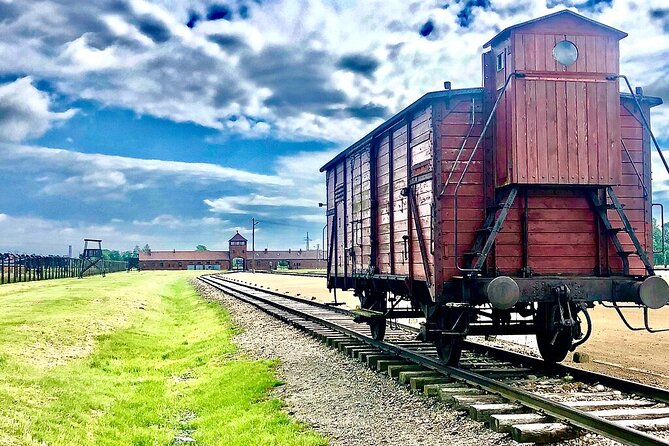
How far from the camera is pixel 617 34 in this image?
391 inches

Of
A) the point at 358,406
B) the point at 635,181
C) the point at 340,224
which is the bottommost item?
the point at 358,406

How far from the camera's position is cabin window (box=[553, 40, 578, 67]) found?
976cm

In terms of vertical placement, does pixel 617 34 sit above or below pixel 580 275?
above

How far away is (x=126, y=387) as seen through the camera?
12680 millimetres

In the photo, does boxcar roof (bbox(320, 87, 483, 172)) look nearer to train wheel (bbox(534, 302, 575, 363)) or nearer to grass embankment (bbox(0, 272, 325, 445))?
train wheel (bbox(534, 302, 575, 363))

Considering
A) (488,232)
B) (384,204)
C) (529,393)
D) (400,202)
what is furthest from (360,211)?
(529,393)

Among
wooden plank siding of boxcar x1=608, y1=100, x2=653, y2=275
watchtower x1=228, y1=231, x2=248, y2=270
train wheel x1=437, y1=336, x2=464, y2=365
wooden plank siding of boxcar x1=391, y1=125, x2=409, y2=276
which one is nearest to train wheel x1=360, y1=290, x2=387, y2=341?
wooden plank siding of boxcar x1=391, y1=125, x2=409, y2=276

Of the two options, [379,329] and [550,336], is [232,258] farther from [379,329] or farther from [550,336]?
[550,336]

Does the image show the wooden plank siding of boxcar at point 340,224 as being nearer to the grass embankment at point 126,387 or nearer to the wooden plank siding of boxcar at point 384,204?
the wooden plank siding of boxcar at point 384,204

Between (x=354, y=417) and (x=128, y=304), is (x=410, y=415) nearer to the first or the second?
(x=354, y=417)

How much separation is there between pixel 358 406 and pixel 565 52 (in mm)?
5714

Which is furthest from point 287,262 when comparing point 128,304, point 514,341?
point 514,341

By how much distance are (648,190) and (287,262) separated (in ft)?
467

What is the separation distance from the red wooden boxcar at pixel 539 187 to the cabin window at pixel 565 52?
14mm
